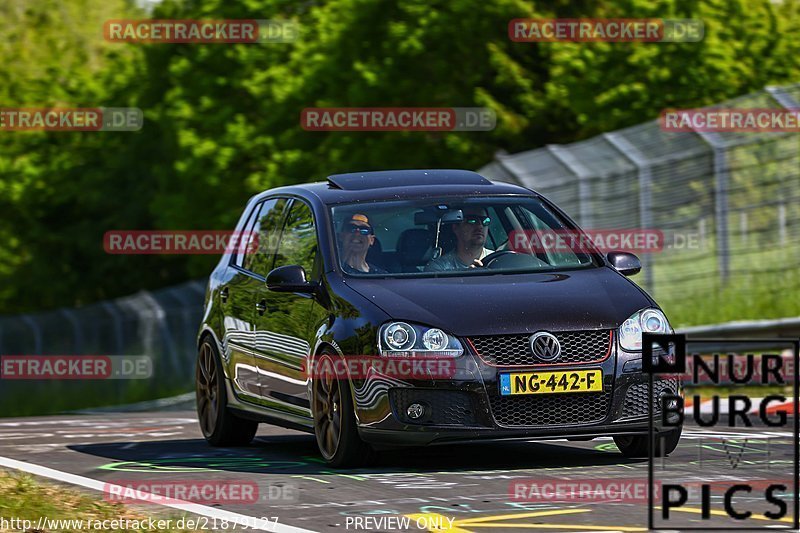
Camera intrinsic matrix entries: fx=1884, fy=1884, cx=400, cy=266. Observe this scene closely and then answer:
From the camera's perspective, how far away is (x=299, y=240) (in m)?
11.9

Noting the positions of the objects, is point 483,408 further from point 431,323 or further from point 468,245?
point 468,245

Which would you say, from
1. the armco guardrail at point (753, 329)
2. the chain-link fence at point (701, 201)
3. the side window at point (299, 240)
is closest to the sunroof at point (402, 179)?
the side window at point (299, 240)

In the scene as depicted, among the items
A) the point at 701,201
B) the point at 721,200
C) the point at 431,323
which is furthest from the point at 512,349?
the point at 701,201

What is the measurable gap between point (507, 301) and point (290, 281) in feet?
4.77

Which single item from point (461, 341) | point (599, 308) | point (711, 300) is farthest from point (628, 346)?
point (711, 300)

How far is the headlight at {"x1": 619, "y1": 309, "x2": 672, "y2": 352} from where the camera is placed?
10.3 meters

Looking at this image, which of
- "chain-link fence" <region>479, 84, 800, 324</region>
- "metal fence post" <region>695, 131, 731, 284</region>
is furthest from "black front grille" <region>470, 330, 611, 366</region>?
"metal fence post" <region>695, 131, 731, 284</region>

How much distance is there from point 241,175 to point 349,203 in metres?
38.7

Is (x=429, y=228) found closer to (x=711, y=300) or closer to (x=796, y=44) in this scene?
(x=711, y=300)

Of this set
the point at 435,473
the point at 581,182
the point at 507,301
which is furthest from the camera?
the point at 581,182

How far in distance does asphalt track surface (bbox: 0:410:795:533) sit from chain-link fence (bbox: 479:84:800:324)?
26.0 feet

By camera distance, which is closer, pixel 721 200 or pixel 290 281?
pixel 290 281

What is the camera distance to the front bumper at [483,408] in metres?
10.0

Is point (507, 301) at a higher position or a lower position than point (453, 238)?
lower
